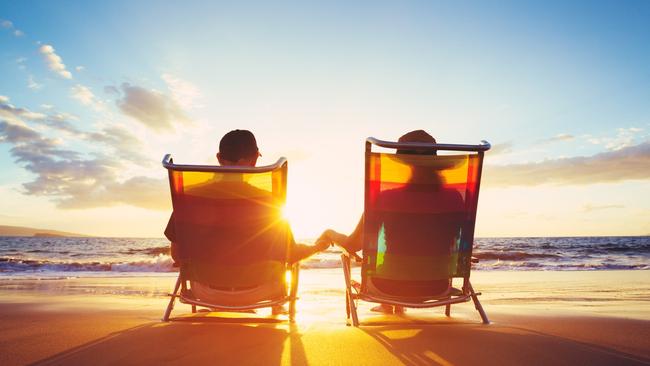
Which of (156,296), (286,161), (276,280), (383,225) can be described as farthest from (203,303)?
(156,296)

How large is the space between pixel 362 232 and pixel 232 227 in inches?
44.9

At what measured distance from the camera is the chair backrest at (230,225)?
3.42 m

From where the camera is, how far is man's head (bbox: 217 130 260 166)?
3.53 meters

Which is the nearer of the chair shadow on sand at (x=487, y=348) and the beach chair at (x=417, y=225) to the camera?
the chair shadow on sand at (x=487, y=348)

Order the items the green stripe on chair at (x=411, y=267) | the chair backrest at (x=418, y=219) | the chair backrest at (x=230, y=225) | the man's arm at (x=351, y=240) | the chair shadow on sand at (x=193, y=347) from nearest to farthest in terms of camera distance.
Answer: the chair shadow on sand at (x=193, y=347)
the chair backrest at (x=230, y=225)
the chair backrest at (x=418, y=219)
the green stripe on chair at (x=411, y=267)
the man's arm at (x=351, y=240)

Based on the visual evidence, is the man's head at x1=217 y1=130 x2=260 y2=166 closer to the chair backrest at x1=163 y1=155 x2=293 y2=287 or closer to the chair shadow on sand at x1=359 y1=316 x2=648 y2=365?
the chair backrest at x1=163 y1=155 x2=293 y2=287

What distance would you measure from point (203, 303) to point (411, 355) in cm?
186

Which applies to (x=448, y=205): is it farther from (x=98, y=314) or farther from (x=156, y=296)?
(x=156, y=296)

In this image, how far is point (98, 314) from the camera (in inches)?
180

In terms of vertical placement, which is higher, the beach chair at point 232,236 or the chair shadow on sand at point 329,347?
the beach chair at point 232,236

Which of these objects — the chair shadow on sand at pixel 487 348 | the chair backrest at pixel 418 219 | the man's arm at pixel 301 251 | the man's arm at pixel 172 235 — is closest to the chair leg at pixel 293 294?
the man's arm at pixel 301 251

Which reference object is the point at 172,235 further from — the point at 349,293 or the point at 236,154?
the point at 349,293

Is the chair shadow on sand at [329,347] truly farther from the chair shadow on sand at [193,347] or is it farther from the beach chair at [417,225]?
the beach chair at [417,225]

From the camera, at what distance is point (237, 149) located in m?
3.53
